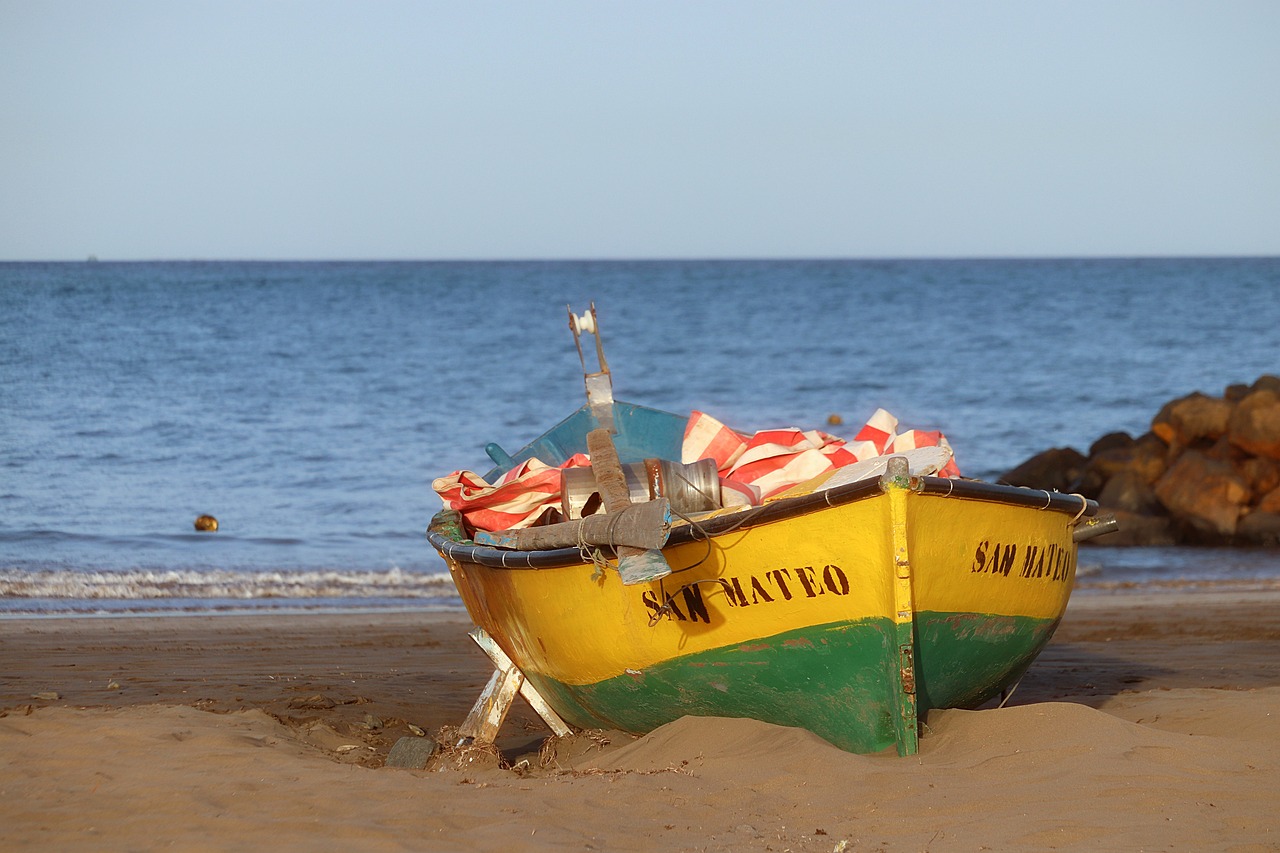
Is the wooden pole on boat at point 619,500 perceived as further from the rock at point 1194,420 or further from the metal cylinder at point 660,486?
the rock at point 1194,420

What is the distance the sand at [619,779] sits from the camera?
3914 millimetres

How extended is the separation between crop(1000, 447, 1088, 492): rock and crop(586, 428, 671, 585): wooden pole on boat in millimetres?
11372

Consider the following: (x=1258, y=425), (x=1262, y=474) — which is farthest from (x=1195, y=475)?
(x=1258, y=425)

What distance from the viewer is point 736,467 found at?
19.5ft

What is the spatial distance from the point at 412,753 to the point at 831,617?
2.03m

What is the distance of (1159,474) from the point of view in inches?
585

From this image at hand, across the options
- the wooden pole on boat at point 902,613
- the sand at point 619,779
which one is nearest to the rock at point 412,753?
the sand at point 619,779

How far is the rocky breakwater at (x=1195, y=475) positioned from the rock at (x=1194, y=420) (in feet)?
0.04

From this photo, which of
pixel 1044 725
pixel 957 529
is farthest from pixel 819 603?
pixel 1044 725

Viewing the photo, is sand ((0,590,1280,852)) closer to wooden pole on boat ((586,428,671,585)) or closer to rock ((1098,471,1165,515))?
wooden pole on boat ((586,428,671,585))

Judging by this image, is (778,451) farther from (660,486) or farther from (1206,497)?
(1206,497)

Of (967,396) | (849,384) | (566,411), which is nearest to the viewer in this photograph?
(566,411)

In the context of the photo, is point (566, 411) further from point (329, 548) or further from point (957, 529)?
point (957, 529)

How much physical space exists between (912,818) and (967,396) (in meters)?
24.7
